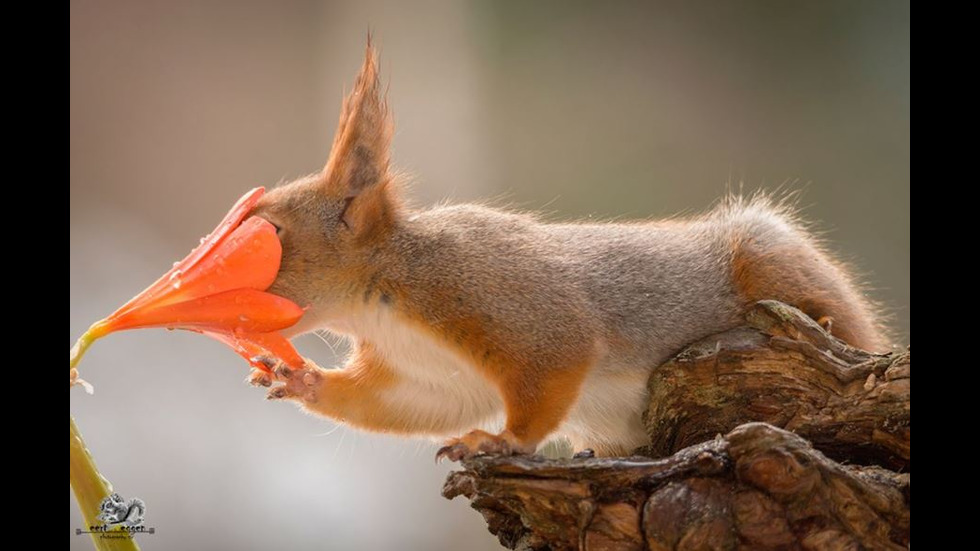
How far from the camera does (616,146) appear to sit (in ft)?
11.4

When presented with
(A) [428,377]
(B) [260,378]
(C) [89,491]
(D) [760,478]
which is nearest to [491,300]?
(A) [428,377]

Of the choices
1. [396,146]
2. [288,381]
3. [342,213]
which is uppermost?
[396,146]

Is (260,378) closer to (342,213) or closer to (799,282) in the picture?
(342,213)

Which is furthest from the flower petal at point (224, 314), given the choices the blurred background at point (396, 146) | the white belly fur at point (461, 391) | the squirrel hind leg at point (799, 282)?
the squirrel hind leg at point (799, 282)

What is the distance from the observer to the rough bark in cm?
164

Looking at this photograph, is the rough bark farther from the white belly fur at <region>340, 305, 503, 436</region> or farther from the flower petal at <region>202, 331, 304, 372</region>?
the flower petal at <region>202, 331, 304, 372</region>

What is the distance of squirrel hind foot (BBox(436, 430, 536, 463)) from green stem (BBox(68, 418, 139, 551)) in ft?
2.07

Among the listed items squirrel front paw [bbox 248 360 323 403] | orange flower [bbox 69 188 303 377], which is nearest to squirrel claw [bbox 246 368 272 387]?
squirrel front paw [bbox 248 360 323 403]

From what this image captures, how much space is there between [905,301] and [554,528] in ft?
7.14

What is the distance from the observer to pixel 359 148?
229cm

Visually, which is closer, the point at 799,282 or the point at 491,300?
the point at 491,300

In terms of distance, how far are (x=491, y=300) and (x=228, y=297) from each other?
58 cm

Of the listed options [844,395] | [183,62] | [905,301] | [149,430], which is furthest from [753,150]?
[149,430]

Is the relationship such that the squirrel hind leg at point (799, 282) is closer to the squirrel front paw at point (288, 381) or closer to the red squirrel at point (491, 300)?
the red squirrel at point (491, 300)
